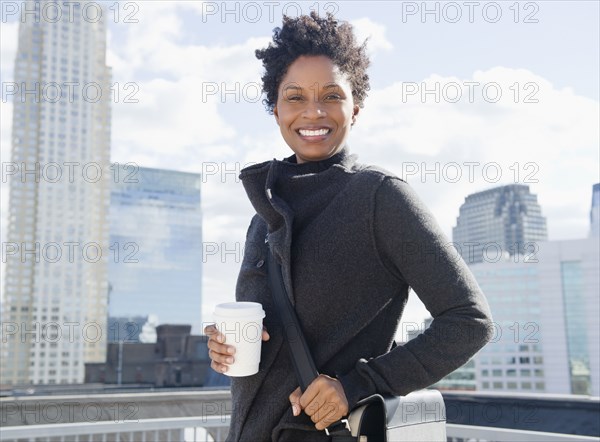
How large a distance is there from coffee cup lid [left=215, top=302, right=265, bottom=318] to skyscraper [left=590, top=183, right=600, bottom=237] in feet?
422

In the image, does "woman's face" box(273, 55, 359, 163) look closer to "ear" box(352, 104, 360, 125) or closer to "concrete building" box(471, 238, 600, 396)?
"ear" box(352, 104, 360, 125)

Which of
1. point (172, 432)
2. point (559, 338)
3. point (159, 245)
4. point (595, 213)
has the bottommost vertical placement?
point (559, 338)

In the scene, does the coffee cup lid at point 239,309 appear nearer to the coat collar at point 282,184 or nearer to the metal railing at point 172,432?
the coat collar at point 282,184

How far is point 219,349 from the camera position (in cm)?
133

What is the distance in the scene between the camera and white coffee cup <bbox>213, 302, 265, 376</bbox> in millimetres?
1297

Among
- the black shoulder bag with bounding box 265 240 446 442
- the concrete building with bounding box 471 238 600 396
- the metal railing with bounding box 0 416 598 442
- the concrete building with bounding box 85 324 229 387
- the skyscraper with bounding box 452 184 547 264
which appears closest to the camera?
the black shoulder bag with bounding box 265 240 446 442

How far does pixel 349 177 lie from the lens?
1410 millimetres

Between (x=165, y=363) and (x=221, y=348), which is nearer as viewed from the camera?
(x=221, y=348)

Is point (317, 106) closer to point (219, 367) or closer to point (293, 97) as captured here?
point (293, 97)

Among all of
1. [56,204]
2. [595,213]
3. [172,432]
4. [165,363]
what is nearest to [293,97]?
[172,432]

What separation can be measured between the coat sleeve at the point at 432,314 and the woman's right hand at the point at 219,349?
22 centimetres

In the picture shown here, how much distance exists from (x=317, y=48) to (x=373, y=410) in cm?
77

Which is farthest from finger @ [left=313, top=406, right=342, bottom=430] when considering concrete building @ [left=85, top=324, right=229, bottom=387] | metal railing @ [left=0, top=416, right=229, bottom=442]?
concrete building @ [left=85, top=324, right=229, bottom=387]

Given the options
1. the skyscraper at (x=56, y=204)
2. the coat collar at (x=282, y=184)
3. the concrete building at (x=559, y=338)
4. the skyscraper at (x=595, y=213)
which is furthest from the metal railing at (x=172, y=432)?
the skyscraper at (x=595, y=213)
